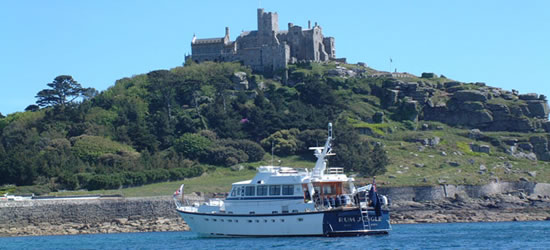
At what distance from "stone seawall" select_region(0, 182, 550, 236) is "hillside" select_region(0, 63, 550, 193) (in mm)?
2419

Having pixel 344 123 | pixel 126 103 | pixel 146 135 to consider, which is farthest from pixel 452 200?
pixel 126 103

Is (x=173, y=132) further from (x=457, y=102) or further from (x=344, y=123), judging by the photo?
(x=457, y=102)

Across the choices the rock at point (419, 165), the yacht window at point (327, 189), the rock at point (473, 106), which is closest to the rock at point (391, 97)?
the rock at point (473, 106)

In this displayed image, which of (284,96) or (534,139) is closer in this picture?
(534,139)

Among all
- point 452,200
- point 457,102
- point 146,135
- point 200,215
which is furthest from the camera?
point 457,102

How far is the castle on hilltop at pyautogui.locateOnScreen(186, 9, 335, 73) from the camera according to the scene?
12756 cm

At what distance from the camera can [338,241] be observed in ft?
159

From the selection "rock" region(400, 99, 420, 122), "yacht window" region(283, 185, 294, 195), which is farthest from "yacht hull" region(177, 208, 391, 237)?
"rock" region(400, 99, 420, 122)

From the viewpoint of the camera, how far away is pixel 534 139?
10612 centimetres

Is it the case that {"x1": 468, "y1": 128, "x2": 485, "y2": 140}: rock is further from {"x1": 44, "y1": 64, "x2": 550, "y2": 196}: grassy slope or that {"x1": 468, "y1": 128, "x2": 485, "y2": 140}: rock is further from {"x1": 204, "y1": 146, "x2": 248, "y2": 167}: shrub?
{"x1": 204, "y1": 146, "x2": 248, "y2": 167}: shrub

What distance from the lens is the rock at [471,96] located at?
115 m

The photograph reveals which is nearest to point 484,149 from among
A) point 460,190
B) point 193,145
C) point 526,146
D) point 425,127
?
point 526,146

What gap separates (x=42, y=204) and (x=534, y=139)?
6236 cm

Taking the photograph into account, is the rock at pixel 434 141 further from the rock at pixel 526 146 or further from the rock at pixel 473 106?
the rock at pixel 473 106
